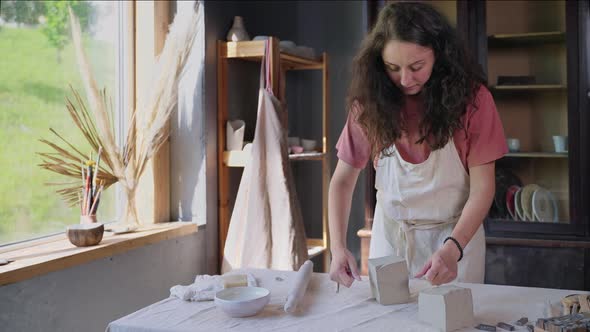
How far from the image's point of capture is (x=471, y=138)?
180 cm

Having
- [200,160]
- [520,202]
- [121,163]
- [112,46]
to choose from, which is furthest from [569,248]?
[112,46]

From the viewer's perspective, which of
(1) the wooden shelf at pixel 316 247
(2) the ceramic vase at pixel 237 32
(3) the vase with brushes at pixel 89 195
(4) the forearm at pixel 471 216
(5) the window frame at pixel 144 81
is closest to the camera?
(4) the forearm at pixel 471 216

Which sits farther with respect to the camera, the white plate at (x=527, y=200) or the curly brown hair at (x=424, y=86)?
the white plate at (x=527, y=200)

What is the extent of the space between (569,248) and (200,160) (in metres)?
1.70

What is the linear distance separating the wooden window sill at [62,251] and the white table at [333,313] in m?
0.60

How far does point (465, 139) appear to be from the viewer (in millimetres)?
1804

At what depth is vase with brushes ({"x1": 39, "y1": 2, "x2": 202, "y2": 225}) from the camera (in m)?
2.41

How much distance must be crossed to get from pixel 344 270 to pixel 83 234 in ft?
3.31

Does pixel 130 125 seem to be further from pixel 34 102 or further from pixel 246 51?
pixel 246 51

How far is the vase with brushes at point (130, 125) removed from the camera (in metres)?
2.41

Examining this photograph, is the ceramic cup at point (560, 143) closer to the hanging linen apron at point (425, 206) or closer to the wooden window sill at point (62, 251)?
the hanging linen apron at point (425, 206)

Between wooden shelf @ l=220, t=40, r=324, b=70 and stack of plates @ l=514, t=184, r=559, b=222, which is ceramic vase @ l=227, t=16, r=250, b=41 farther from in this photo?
stack of plates @ l=514, t=184, r=559, b=222

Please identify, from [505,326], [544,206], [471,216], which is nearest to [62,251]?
[471,216]

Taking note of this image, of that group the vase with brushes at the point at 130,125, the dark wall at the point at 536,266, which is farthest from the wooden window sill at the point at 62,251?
the dark wall at the point at 536,266
